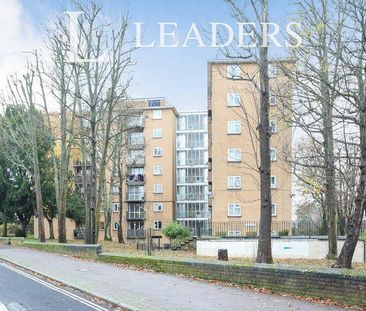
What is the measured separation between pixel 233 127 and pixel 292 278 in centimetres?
3533

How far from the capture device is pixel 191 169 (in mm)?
87812

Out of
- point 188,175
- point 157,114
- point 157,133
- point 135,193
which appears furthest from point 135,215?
point 157,114

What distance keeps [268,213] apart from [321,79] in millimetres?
6372

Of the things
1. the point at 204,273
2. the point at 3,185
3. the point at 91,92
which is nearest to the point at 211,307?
the point at 204,273

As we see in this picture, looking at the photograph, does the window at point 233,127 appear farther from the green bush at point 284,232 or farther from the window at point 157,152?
the window at point 157,152

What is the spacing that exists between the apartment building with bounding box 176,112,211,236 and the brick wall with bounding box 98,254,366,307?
6645cm

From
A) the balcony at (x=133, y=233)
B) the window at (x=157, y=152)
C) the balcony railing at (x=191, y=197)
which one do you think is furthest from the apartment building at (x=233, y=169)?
the balcony railing at (x=191, y=197)

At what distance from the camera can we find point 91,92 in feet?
107

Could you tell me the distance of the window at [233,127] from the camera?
4722cm

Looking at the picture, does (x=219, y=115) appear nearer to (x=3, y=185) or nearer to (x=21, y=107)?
(x=21, y=107)

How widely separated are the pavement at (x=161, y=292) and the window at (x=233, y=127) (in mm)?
27700

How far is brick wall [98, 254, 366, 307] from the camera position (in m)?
10.6

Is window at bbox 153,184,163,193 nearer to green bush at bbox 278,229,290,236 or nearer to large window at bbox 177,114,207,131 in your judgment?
large window at bbox 177,114,207,131

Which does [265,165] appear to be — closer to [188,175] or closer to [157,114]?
[157,114]
